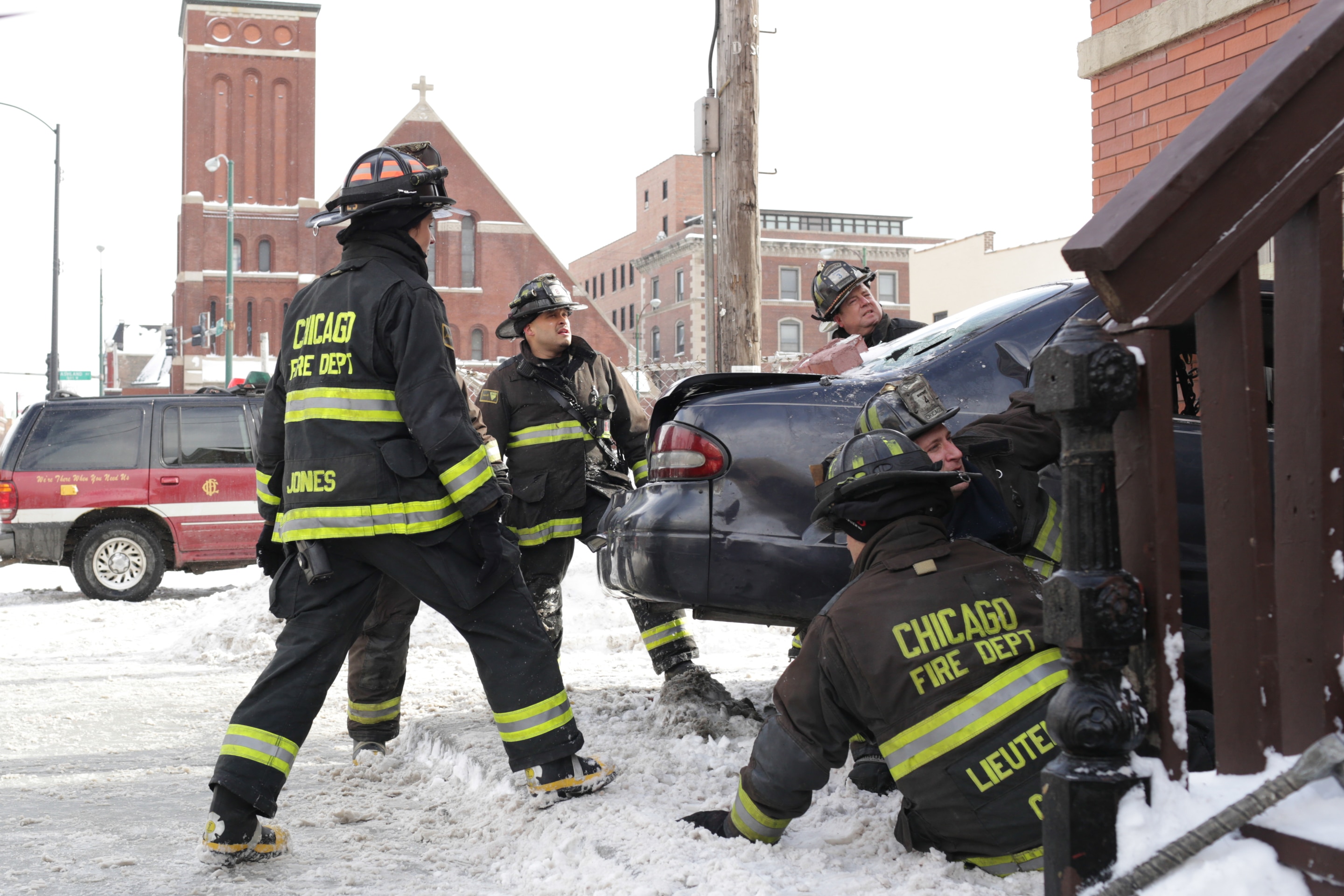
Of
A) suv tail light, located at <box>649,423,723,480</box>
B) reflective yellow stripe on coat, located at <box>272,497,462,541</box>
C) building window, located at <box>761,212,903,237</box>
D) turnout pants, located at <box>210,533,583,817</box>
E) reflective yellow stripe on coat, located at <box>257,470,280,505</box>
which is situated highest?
building window, located at <box>761,212,903,237</box>

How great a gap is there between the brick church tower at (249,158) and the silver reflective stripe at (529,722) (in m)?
47.6

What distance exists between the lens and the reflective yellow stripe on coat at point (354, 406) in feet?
11.7

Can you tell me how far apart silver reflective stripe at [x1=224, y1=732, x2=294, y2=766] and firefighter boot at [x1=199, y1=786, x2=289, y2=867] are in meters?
0.13

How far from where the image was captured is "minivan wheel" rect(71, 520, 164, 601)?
11227 mm

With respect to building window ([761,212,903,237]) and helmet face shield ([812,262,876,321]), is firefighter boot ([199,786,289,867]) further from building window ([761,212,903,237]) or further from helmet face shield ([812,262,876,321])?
building window ([761,212,903,237])

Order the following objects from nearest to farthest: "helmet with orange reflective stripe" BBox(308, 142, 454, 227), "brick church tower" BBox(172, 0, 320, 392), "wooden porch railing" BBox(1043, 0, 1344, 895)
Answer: "wooden porch railing" BBox(1043, 0, 1344, 895) < "helmet with orange reflective stripe" BBox(308, 142, 454, 227) < "brick church tower" BBox(172, 0, 320, 392)

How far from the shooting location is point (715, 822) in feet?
10.4

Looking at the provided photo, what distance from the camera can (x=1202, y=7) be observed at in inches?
265

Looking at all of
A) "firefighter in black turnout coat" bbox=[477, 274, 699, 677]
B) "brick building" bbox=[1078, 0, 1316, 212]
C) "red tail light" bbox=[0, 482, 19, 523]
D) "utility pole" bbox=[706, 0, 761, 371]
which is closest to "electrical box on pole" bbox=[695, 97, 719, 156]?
"utility pole" bbox=[706, 0, 761, 371]

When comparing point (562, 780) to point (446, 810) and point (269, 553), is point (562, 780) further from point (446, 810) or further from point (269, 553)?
point (269, 553)

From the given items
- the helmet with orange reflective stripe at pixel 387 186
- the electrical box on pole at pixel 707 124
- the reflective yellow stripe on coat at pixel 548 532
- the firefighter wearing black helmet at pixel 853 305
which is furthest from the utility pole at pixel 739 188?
the helmet with orange reflective stripe at pixel 387 186

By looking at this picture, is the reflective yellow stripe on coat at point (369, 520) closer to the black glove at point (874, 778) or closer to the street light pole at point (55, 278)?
the black glove at point (874, 778)

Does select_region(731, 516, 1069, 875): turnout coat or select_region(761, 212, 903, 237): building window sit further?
select_region(761, 212, 903, 237): building window

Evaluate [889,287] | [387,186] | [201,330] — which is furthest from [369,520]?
[889,287]
